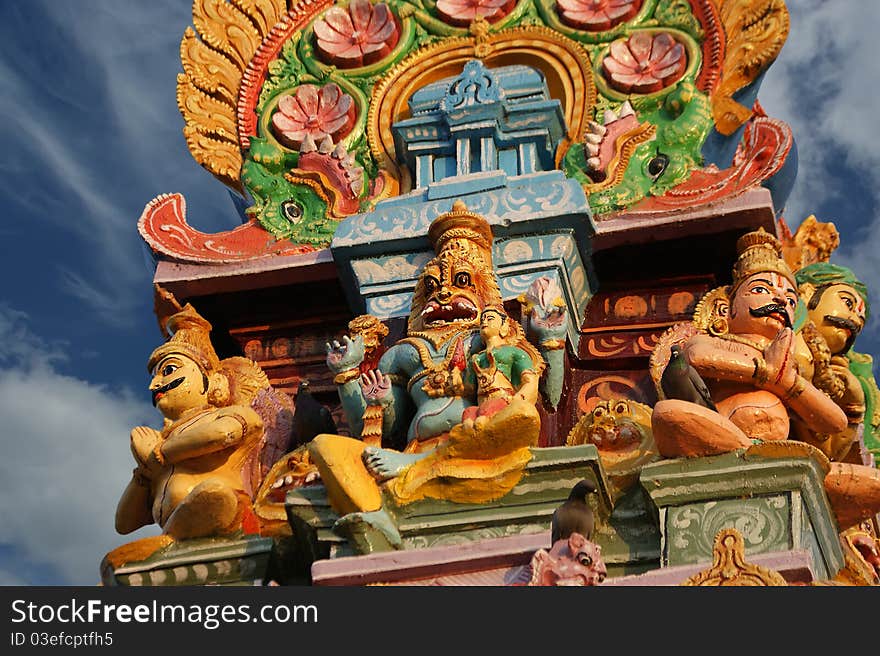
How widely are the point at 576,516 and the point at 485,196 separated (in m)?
3.68

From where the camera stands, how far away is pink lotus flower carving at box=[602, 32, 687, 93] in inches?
470

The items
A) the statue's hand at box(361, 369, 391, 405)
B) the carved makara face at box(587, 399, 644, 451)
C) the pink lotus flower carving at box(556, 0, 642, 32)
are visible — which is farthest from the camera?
the pink lotus flower carving at box(556, 0, 642, 32)

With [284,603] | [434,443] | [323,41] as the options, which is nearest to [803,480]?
[434,443]

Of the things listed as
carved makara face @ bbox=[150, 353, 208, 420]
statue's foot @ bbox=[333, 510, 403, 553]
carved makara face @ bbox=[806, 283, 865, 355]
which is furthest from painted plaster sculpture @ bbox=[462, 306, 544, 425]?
carved makara face @ bbox=[806, 283, 865, 355]

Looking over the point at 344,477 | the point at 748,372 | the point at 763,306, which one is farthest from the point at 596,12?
the point at 344,477

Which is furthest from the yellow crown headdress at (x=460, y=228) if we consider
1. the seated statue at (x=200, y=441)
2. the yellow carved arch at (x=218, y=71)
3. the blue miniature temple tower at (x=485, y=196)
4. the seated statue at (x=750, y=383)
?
the yellow carved arch at (x=218, y=71)

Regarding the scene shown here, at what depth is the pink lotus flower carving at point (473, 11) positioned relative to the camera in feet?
41.2

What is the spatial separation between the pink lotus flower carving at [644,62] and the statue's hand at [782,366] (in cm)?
287

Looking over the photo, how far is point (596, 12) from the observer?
12312 millimetres

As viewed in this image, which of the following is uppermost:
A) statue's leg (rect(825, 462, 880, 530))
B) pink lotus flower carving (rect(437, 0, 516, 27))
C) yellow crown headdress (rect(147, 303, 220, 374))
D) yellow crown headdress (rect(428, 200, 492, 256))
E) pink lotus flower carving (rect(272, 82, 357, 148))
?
pink lotus flower carving (rect(437, 0, 516, 27))

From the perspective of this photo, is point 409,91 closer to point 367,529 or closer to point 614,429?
point 614,429

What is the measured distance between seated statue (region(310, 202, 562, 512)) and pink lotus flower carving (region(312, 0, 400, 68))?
87.5 inches

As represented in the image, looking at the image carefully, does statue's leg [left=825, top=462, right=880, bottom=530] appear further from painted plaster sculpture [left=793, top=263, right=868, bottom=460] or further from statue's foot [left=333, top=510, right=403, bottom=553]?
statue's foot [left=333, top=510, right=403, bottom=553]

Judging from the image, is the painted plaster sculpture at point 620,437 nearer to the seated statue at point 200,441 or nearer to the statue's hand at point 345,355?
the statue's hand at point 345,355
